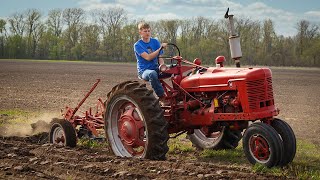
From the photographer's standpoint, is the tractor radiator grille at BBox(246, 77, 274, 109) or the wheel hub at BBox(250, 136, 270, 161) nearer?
the wheel hub at BBox(250, 136, 270, 161)

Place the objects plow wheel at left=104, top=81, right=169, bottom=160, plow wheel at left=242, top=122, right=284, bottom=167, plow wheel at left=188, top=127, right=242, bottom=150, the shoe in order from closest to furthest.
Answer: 1. plow wheel at left=242, top=122, right=284, bottom=167
2. plow wheel at left=104, top=81, right=169, bottom=160
3. the shoe
4. plow wheel at left=188, top=127, right=242, bottom=150

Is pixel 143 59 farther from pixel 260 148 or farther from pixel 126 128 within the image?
pixel 260 148

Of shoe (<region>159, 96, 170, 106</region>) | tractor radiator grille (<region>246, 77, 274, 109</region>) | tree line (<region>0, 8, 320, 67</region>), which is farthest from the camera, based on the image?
tree line (<region>0, 8, 320, 67</region>)

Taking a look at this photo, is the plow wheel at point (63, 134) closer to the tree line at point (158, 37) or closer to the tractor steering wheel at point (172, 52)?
the tractor steering wheel at point (172, 52)

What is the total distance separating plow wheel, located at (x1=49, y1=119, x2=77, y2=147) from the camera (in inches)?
312

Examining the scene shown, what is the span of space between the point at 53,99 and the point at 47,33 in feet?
254

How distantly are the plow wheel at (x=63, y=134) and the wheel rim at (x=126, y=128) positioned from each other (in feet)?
3.42

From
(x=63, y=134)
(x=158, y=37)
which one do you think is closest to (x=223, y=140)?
(x=63, y=134)

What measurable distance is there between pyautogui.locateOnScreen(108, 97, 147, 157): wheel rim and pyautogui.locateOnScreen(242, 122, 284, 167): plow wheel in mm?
1608

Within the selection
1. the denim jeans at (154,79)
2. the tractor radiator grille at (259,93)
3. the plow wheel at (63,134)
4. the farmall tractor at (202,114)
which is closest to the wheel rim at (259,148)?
the farmall tractor at (202,114)

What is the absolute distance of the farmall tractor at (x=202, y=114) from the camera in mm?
6008

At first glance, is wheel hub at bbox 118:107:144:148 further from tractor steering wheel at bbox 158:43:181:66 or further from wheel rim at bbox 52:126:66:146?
wheel rim at bbox 52:126:66:146

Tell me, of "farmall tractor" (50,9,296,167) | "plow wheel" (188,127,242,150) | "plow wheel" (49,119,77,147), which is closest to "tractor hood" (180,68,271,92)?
"farmall tractor" (50,9,296,167)

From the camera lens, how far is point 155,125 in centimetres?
640
